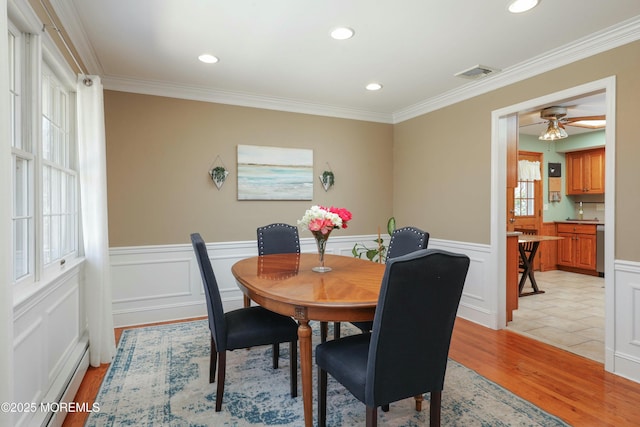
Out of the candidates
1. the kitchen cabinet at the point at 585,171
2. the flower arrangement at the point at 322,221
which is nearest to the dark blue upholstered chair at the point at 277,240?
the flower arrangement at the point at 322,221

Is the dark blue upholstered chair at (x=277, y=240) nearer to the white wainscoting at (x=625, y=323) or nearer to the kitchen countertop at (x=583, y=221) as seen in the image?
the white wainscoting at (x=625, y=323)

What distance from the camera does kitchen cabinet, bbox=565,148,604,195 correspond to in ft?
21.4

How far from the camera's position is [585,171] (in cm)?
676

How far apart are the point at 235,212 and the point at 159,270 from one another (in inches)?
40.0

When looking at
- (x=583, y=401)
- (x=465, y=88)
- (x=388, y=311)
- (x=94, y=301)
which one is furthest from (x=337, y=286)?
(x=465, y=88)

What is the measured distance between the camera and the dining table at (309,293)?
5.97 ft

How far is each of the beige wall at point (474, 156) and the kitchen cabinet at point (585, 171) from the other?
13.6 feet

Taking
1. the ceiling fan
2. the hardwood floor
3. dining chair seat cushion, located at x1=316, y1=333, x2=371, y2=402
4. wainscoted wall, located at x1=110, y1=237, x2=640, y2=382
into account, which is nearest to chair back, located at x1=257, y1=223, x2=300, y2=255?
wainscoted wall, located at x1=110, y1=237, x2=640, y2=382

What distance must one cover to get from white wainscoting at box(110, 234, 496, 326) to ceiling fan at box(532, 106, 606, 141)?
6.51ft

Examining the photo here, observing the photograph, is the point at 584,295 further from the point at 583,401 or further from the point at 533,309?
the point at 583,401

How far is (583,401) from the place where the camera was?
229 centimetres

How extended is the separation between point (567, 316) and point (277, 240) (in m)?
3.37

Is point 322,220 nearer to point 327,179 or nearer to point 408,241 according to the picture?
point 408,241

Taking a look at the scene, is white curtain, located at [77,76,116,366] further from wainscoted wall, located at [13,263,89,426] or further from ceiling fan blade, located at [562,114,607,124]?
ceiling fan blade, located at [562,114,607,124]
